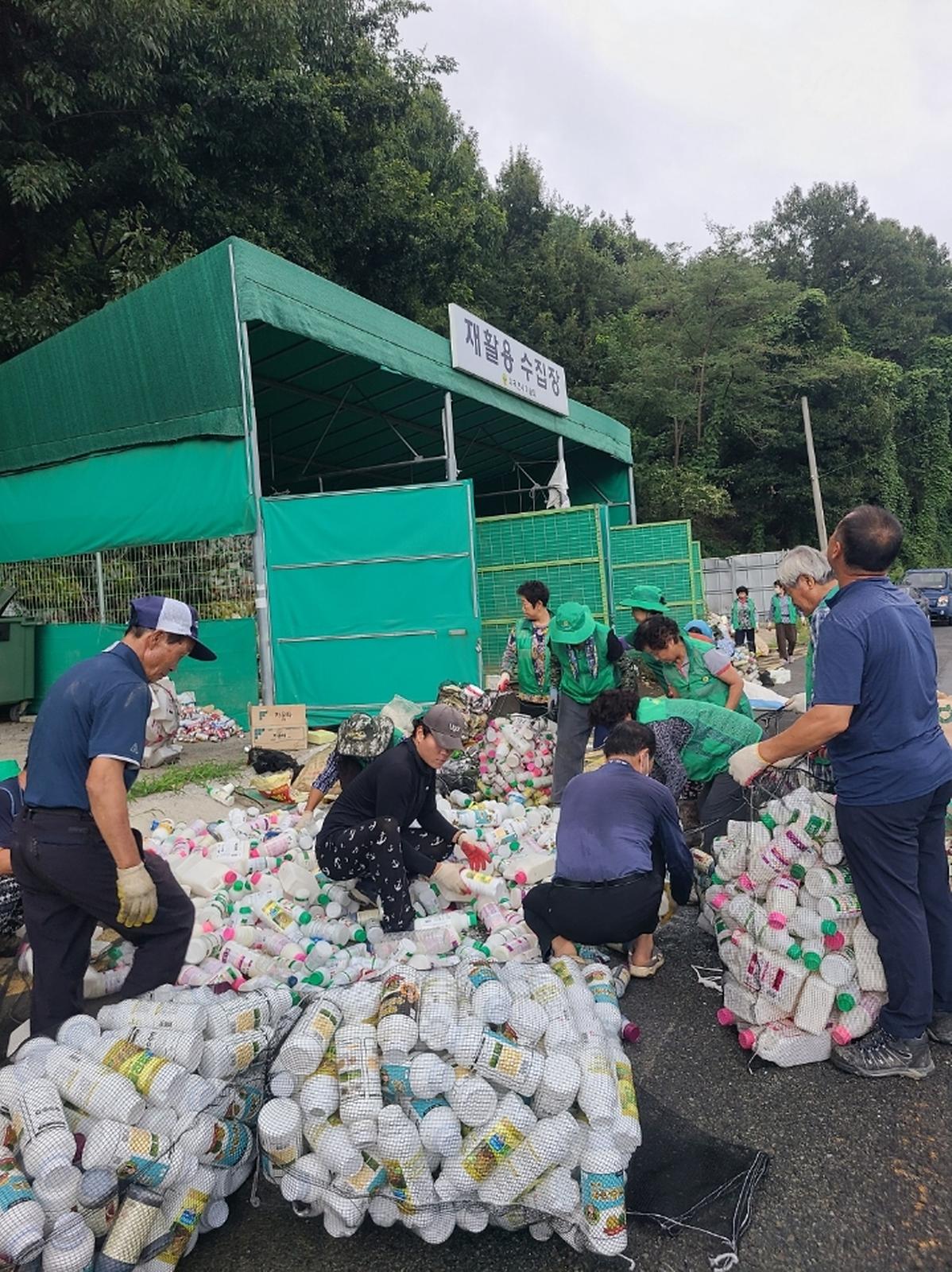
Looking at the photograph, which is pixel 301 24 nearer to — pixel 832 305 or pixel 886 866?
pixel 886 866

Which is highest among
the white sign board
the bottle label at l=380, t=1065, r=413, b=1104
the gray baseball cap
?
the white sign board

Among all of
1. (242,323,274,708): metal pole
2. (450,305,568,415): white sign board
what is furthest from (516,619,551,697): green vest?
(450,305,568,415): white sign board

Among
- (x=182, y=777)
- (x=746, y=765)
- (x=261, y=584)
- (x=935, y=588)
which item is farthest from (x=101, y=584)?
(x=935, y=588)

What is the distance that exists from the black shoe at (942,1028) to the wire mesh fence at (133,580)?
7.91 meters

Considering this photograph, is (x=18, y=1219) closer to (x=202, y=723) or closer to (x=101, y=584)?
(x=202, y=723)

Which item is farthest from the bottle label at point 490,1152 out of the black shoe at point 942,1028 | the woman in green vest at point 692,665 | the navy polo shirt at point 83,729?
the woman in green vest at point 692,665

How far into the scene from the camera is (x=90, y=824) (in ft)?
9.53

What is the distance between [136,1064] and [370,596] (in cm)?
764

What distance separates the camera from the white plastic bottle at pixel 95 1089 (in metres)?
2.27

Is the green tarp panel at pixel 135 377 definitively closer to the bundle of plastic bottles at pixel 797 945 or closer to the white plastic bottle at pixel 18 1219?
the bundle of plastic bottles at pixel 797 945

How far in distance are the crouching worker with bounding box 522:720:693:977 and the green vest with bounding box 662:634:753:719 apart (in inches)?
69.3

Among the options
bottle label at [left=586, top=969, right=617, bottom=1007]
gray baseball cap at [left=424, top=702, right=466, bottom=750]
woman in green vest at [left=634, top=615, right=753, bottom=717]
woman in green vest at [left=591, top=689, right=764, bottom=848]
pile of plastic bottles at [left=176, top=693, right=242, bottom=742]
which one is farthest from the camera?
pile of plastic bottles at [left=176, top=693, right=242, bottom=742]

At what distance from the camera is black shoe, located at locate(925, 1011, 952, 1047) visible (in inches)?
126

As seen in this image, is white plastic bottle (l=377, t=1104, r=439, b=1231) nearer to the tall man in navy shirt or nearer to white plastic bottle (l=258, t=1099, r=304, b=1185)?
white plastic bottle (l=258, t=1099, r=304, b=1185)
